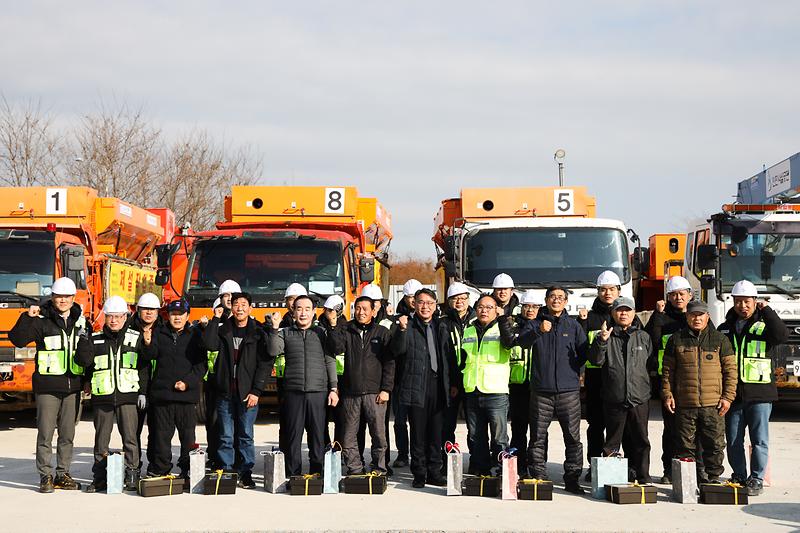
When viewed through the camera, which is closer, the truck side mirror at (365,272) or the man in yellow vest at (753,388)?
the man in yellow vest at (753,388)

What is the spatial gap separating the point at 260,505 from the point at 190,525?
928 millimetres

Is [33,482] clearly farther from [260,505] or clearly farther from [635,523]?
[635,523]

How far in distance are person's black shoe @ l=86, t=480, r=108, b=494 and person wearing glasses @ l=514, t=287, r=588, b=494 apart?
3804mm

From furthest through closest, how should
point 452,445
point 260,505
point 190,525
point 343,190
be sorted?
point 343,190 → point 452,445 → point 260,505 → point 190,525

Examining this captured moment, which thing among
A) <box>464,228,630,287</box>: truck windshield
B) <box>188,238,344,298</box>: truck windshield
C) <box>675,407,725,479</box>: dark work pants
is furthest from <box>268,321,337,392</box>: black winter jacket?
<box>464,228,630,287</box>: truck windshield

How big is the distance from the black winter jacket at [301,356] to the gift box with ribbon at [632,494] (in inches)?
108

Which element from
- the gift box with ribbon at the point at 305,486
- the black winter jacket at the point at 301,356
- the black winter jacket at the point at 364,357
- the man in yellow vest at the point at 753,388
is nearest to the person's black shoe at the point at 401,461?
the black winter jacket at the point at 364,357

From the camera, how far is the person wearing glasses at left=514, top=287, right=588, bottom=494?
9250 millimetres

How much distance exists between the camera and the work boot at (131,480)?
941 centimetres

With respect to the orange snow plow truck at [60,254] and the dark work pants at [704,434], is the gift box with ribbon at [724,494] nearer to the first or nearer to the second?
the dark work pants at [704,434]

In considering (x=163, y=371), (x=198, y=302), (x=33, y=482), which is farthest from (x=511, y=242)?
(x=33, y=482)

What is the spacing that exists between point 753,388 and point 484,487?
2.48 meters

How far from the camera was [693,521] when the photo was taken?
8094 mm

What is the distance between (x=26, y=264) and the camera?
43.2 ft
